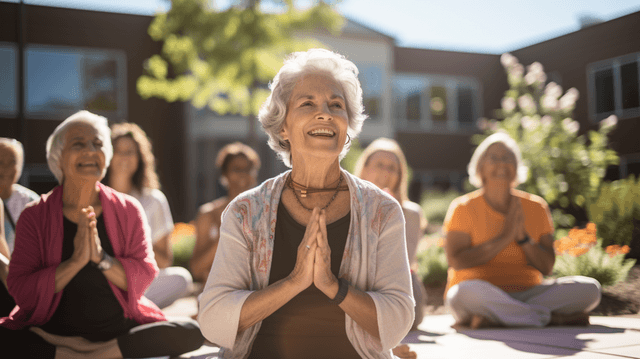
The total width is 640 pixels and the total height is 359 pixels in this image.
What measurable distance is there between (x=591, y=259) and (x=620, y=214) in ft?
2.45

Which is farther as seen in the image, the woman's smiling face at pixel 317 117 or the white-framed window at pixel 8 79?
the white-framed window at pixel 8 79

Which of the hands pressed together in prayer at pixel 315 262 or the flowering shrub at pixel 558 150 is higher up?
the flowering shrub at pixel 558 150

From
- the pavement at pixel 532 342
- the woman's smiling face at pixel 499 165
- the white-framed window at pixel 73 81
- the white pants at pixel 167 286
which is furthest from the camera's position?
the white-framed window at pixel 73 81

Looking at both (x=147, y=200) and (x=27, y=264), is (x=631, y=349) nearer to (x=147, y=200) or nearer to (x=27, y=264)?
(x=27, y=264)

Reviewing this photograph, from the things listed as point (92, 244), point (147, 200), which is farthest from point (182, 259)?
point (92, 244)

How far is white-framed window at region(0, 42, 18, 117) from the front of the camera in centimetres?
1739

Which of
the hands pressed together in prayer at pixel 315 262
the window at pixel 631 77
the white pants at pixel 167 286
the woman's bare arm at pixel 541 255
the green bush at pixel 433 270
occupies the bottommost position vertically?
the green bush at pixel 433 270

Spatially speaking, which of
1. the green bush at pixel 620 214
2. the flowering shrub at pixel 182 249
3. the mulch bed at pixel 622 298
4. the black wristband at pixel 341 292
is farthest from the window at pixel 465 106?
the black wristband at pixel 341 292

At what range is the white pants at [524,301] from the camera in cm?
487

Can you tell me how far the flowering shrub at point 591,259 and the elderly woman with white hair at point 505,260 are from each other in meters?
0.81

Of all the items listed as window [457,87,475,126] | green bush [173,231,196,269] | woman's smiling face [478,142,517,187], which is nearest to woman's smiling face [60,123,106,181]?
woman's smiling face [478,142,517,187]

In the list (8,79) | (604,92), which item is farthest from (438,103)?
(8,79)

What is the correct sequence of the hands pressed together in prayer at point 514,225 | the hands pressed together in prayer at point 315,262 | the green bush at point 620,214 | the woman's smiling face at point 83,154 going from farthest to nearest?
the green bush at point 620,214
the hands pressed together in prayer at point 514,225
the woman's smiling face at point 83,154
the hands pressed together in prayer at point 315,262

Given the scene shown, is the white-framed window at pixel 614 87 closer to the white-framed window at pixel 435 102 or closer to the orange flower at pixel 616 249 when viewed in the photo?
the orange flower at pixel 616 249
